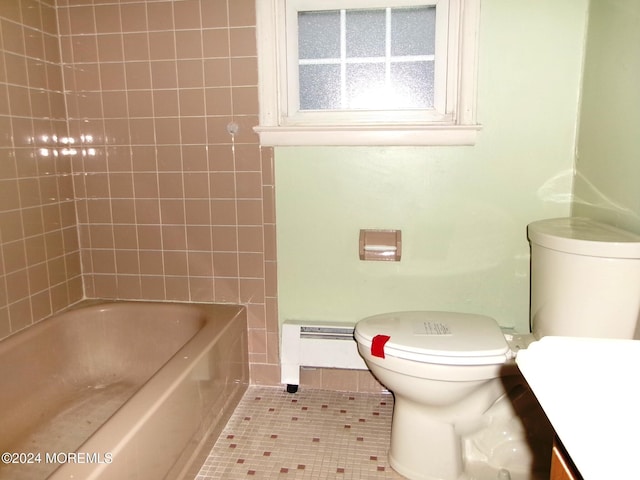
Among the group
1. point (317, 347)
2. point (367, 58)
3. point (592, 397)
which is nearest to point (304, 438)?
point (317, 347)

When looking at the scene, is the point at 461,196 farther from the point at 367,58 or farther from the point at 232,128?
the point at 232,128

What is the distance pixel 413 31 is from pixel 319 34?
37cm

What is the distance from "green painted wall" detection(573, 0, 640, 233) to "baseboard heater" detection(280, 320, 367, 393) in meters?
1.02

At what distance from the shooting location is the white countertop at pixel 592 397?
59 cm

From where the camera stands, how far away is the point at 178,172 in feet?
6.76

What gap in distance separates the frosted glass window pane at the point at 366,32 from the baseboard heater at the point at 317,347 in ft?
3.65

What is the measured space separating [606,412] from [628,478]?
0.28ft

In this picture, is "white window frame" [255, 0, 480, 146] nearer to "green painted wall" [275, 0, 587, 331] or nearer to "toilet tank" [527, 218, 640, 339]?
"green painted wall" [275, 0, 587, 331]

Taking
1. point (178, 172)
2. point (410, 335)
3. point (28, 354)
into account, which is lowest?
point (28, 354)

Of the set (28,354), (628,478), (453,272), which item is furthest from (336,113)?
(628,478)

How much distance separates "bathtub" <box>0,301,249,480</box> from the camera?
1.22 metres

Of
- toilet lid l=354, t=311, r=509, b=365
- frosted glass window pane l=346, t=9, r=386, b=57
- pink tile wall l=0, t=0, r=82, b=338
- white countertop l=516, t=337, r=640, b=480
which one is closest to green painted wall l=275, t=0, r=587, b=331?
toilet lid l=354, t=311, r=509, b=365

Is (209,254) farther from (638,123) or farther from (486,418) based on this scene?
(638,123)

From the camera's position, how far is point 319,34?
196 cm
